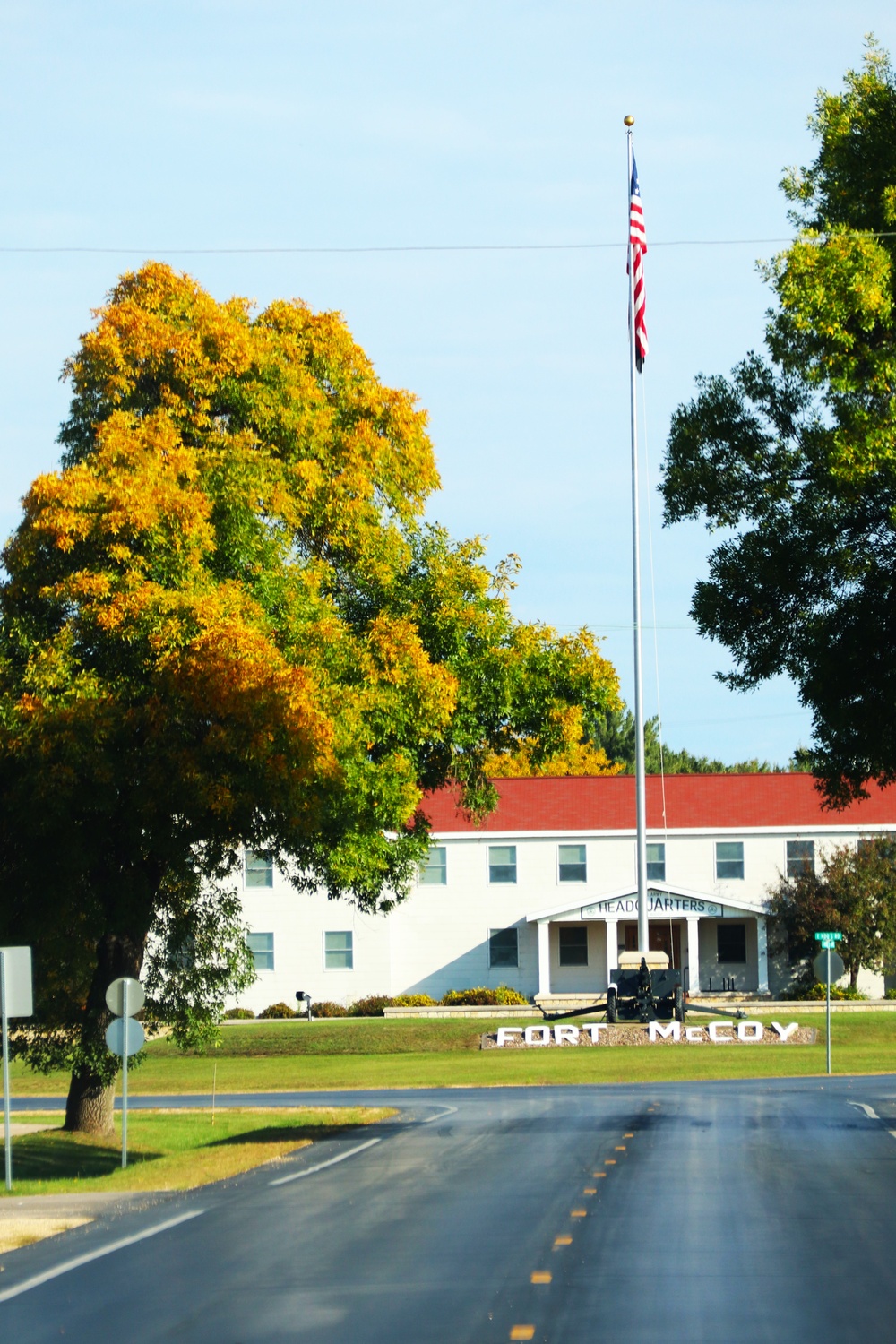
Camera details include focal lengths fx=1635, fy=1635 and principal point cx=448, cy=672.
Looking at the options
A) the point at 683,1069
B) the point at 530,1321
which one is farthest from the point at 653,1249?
the point at 683,1069

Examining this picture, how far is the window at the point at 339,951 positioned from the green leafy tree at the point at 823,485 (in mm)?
38661

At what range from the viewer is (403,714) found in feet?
68.8

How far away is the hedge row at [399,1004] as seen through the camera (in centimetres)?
5372

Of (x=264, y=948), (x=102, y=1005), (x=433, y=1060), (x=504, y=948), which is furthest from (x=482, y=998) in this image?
(x=102, y=1005)

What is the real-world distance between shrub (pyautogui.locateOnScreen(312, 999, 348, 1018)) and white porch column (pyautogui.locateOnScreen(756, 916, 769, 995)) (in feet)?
46.4

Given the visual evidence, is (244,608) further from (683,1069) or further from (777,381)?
(683,1069)

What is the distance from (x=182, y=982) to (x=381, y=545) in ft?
23.8

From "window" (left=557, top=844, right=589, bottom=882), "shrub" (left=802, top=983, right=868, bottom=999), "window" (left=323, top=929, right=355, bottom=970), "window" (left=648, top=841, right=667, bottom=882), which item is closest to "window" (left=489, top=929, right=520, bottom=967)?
"window" (left=557, top=844, right=589, bottom=882)

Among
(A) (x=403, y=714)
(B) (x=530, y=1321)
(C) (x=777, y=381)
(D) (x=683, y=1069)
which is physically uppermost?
(C) (x=777, y=381)

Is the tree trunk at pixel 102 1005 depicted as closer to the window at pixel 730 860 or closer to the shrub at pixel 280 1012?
the shrub at pixel 280 1012

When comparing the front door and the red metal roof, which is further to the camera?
the front door

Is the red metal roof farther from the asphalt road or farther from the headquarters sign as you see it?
the asphalt road

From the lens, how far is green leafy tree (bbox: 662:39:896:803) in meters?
17.1

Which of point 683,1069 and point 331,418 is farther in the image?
point 683,1069
